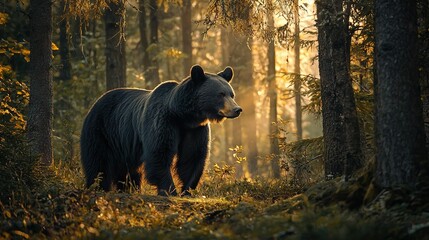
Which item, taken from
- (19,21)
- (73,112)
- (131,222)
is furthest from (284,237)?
(73,112)

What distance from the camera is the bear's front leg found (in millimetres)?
11586

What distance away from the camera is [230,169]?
587 inches

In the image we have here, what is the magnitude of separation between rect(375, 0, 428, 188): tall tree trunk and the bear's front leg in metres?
5.12

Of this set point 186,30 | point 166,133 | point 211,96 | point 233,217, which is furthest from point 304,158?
point 186,30

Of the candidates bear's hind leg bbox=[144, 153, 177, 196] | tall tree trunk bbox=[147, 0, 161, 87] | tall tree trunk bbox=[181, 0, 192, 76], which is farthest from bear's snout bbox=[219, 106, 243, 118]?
tall tree trunk bbox=[181, 0, 192, 76]

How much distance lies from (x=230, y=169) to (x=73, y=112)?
44.3 feet

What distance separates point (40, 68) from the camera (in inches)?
519

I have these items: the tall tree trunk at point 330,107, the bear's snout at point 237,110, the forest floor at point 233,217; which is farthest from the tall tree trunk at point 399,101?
the bear's snout at point 237,110

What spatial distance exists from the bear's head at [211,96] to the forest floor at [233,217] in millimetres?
2207

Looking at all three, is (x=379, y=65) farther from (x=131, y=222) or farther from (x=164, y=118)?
(x=164, y=118)

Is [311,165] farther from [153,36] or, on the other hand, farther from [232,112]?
[153,36]

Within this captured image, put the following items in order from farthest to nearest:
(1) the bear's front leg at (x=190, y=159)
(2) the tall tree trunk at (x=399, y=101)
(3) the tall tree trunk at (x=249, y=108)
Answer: (3) the tall tree trunk at (x=249, y=108) < (1) the bear's front leg at (x=190, y=159) < (2) the tall tree trunk at (x=399, y=101)

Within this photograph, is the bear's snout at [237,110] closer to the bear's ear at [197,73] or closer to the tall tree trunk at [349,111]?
the bear's ear at [197,73]

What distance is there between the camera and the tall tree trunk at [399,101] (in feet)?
21.9
